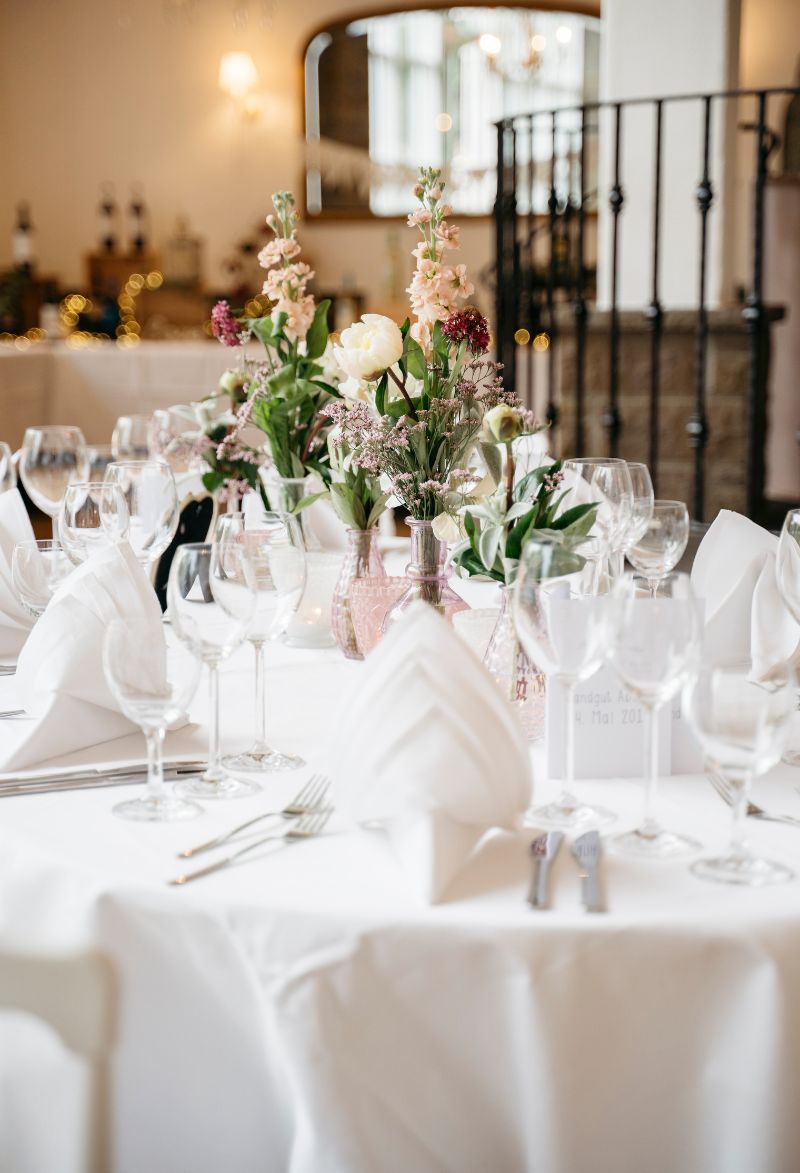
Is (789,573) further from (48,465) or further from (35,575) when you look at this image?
(48,465)

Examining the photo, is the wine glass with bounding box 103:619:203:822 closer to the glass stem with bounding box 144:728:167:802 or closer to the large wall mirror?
the glass stem with bounding box 144:728:167:802

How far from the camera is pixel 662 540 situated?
1.49m

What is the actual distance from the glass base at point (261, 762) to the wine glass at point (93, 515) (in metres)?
0.49

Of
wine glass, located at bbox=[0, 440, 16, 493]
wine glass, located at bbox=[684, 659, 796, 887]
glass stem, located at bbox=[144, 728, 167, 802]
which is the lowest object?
glass stem, located at bbox=[144, 728, 167, 802]

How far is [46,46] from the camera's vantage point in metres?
8.67

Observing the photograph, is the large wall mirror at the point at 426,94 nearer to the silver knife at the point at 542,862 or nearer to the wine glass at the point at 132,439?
the wine glass at the point at 132,439

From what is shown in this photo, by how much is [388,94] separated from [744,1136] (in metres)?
8.74

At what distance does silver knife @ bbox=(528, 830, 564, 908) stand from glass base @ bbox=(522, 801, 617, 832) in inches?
0.8

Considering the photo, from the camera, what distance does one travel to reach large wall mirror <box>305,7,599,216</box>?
8.59m

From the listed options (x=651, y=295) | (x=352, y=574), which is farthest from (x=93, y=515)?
(x=651, y=295)

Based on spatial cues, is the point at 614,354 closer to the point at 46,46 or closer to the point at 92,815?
the point at 92,815

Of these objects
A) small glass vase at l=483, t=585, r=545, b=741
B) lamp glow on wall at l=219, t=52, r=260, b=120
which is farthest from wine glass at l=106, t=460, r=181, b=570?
lamp glow on wall at l=219, t=52, r=260, b=120

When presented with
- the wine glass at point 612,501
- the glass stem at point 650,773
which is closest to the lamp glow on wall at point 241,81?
the wine glass at point 612,501

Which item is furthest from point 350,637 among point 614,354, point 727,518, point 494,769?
point 614,354
